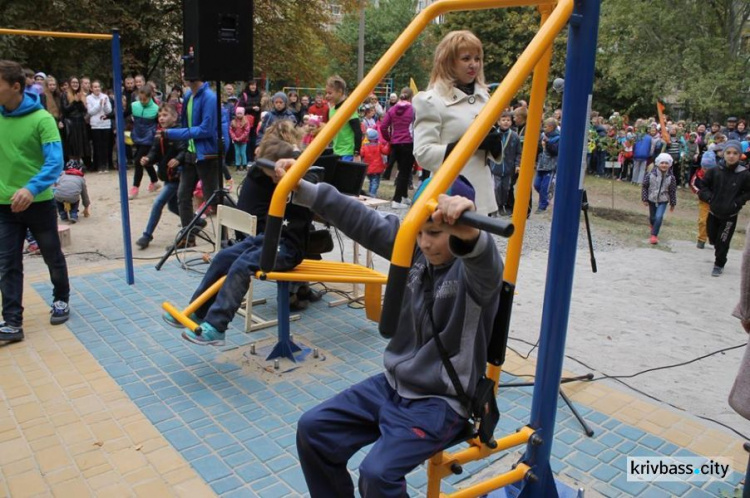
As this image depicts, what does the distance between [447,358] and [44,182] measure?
3418 mm

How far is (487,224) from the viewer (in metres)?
1.55

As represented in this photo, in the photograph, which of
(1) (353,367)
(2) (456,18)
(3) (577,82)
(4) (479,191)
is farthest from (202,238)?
(2) (456,18)

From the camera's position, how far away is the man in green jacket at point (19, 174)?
4.25 metres

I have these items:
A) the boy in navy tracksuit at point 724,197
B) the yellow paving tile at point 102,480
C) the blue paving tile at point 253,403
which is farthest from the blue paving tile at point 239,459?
the boy in navy tracksuit at point 724,197

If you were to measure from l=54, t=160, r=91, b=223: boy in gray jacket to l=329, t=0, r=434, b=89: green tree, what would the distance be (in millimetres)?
31418

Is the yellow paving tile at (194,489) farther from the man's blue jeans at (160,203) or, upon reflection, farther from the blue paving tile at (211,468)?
the man's blue jeans at (160,203)

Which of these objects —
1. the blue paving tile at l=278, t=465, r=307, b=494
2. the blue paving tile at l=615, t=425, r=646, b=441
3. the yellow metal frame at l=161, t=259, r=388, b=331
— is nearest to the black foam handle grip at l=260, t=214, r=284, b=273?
the blue paving tile at l=278, t=465, r=307, b=494

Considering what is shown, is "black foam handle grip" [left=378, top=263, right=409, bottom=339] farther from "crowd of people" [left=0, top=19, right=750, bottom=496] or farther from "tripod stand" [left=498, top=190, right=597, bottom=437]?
"tripod stand" [left=498, top=190, right=597, bottom=437]

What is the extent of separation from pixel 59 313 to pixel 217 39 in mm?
3181

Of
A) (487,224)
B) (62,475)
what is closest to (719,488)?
(487,224)

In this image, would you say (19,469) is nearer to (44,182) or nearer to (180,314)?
(180,314)

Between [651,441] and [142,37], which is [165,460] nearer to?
[651,441]

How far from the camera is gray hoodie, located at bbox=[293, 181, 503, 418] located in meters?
2.16

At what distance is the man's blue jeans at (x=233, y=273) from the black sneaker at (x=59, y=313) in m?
1.21
